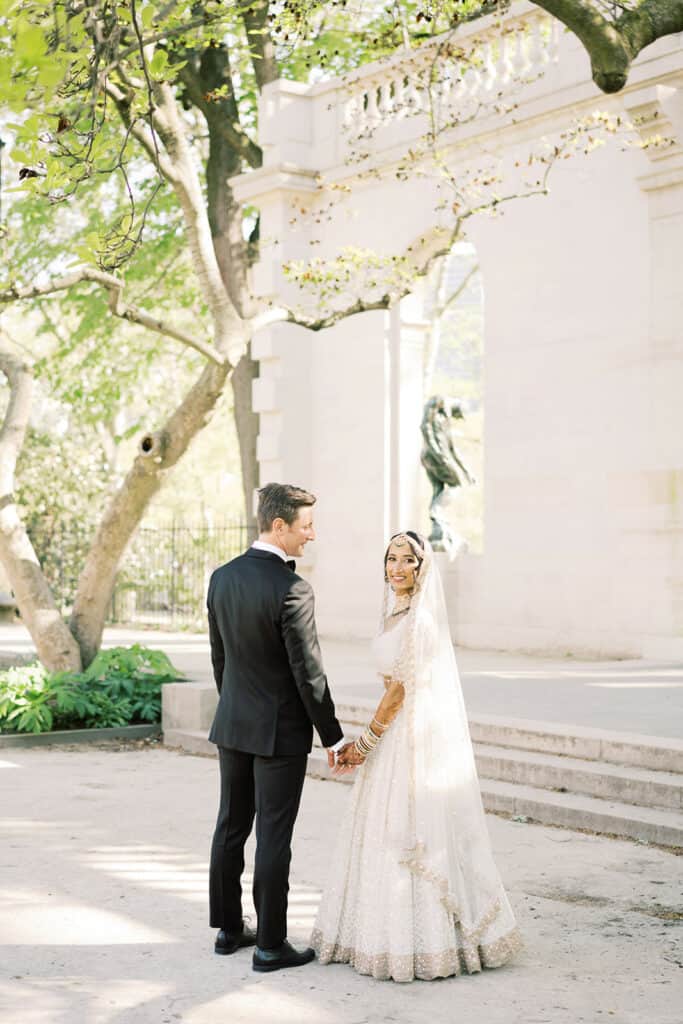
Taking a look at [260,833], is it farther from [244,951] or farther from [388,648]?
[388,648]

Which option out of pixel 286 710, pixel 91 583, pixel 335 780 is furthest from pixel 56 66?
pixel 91 583

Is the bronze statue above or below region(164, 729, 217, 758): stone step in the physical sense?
above

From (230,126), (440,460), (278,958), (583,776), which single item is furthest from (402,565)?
(230,126)

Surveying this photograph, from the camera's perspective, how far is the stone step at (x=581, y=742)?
8516 mm

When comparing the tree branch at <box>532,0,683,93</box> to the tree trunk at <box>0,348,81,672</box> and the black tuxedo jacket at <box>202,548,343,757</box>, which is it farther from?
the tree trunk at <box>0,348,81,672</box>

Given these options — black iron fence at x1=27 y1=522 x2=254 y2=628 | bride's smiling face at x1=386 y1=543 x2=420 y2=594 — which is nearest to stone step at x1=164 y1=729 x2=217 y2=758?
bride's smiling face at x1=386 y1=543 x2=420 y2=594

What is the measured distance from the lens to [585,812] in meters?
8.13

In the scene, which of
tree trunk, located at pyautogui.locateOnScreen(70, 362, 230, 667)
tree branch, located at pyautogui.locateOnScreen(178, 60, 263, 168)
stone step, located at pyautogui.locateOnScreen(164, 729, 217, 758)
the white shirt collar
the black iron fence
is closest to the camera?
the white shirt collar

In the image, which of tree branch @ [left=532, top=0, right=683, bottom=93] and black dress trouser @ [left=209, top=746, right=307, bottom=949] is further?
tree branch @ [left=532, top=0, right=683, bottom=93]

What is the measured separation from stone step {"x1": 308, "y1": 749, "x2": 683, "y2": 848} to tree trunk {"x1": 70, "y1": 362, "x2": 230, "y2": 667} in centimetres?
421

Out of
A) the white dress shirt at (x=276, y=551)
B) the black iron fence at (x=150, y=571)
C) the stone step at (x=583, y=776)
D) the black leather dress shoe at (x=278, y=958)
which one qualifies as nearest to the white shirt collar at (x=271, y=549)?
the white dress shirt at (x=276, y=551)

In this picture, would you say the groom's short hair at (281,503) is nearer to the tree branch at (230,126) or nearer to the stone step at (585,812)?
the stone step at (585,812)

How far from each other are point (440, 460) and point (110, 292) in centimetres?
693

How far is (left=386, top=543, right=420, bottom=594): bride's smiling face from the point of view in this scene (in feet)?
17.7
